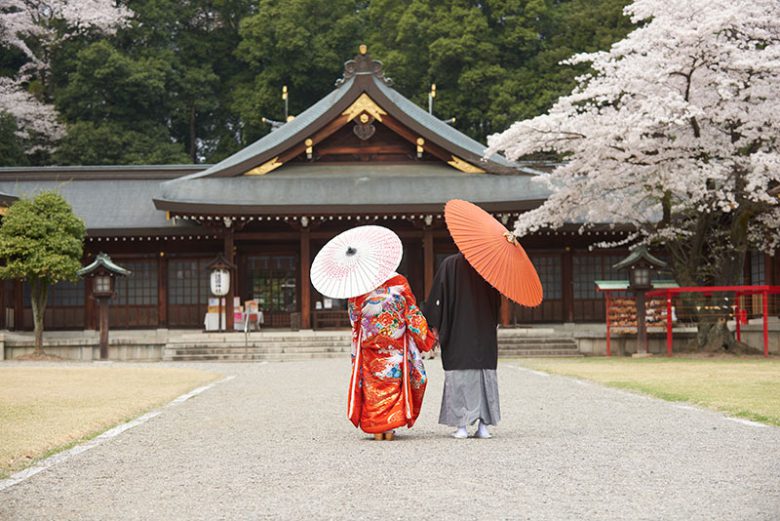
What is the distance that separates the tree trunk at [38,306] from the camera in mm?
23422

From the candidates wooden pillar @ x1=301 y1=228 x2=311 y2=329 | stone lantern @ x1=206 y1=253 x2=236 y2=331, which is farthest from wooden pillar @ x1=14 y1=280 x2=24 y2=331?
wooden pillar @ x1=301 y1=228 x2=311 y2=329

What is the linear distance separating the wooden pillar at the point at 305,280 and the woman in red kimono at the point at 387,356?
16858 millimetres

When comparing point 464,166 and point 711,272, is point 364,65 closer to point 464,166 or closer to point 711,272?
point 464,166

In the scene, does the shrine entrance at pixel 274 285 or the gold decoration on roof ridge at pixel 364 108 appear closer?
the gold decoration on roof ridge at pixel 364 108

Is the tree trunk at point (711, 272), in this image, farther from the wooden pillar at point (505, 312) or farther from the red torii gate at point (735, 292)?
the wooden pillar at point (505, 312)

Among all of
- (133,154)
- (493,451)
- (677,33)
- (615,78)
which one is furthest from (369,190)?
(493,451)

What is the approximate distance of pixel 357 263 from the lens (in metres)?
8.41

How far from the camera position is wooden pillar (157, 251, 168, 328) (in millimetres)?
28031

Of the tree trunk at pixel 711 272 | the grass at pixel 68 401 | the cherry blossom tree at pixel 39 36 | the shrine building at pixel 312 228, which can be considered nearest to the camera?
the grass at pixel 68 401

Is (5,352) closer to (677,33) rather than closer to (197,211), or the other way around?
(197,211)

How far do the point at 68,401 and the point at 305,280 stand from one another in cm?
1363

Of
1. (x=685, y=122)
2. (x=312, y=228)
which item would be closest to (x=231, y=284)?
(x=312, y=228)

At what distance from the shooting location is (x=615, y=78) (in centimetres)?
2053


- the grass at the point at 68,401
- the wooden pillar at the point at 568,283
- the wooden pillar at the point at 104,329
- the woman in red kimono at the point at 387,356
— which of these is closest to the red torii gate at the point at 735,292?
the wooden pillar at the point at 568,283
